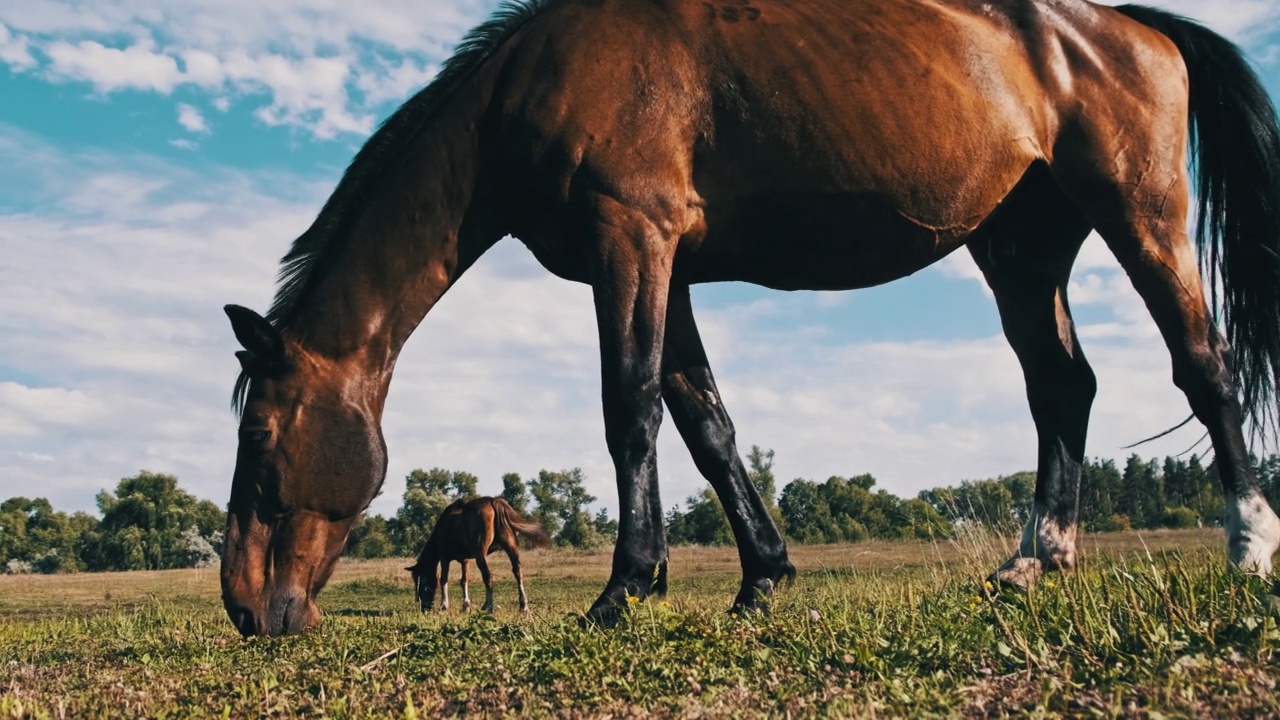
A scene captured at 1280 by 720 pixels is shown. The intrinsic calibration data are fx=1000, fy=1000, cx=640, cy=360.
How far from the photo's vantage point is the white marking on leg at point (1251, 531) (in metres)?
4.09

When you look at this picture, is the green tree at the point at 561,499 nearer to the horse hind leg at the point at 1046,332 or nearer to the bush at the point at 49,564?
the bush at the point at 49,564

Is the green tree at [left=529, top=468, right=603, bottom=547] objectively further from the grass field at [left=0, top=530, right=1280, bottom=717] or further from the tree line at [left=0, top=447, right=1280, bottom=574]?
the grass field at [left=0, top=530, right=1280, bottom=717]

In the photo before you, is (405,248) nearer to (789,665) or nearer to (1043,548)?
(789,665)

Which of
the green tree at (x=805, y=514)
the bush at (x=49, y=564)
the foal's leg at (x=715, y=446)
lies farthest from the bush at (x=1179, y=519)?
the bush at (x=49, y=564)

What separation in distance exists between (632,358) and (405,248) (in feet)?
4.46

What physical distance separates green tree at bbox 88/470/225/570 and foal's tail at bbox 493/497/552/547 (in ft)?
175

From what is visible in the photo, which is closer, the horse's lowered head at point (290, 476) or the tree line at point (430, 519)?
the horse's lowered head at point (290, 476)

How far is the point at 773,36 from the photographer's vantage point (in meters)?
4.56

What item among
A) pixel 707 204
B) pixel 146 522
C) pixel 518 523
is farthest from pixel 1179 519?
pixel 146 522

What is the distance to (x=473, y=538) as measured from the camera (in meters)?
20.7

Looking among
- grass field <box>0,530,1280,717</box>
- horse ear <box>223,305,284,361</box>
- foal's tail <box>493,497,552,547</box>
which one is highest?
horse ear <box>223,305,284,361</box>

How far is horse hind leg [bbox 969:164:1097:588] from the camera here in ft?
16.4

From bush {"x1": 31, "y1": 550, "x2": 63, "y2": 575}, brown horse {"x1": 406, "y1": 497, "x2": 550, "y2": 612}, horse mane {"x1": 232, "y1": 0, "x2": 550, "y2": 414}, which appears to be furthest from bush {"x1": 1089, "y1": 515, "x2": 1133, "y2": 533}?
bush {"x1": 31, "y1": 550, "x2": 63, "y2": 575}

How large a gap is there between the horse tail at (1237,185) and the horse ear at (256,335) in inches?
182
